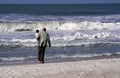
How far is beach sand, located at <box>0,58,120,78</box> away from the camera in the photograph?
534 inches

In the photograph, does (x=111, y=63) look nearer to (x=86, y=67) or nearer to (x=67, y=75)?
(x=86, y=67)

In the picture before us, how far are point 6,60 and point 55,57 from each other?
2221mm

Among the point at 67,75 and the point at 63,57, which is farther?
the point at 63,57

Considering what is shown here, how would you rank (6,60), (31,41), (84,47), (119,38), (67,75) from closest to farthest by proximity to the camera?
(67,75) < (6,60) < (84,47) < (31,41) < (119,38)

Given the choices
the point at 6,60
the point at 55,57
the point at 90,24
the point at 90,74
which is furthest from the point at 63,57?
the point at 90,24

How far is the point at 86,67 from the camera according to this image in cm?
1515

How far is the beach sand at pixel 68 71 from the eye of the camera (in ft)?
44.5

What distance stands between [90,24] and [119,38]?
1392 cm

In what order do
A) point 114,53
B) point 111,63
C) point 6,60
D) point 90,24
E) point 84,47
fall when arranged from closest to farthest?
point 111,63
point 6,60
point 114,53
point 84,47
point 90,24

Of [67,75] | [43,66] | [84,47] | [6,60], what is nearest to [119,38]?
[84,47]

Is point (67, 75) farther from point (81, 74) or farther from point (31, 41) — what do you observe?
point (31, 41)

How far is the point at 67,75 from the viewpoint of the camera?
13570 millimetres

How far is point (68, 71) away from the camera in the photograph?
1420 cm

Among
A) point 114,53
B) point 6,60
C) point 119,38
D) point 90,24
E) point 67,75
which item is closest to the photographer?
point 67,75
